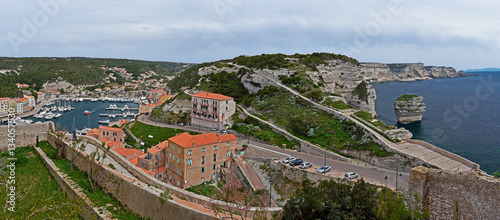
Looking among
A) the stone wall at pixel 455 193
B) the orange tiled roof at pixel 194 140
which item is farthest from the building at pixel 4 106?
the stone wall at pixel 455 193

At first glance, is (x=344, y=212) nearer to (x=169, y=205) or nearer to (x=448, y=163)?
(x=169, y=205)

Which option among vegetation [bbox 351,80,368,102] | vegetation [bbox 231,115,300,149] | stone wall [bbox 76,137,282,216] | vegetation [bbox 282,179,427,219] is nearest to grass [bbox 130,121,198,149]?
vegetation [bbox 231,115,300,149]

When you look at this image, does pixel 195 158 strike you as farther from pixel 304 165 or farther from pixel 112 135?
pixel 112 135

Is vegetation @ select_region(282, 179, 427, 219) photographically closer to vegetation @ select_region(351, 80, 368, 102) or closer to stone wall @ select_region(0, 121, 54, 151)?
stone wall @ select_region(0, 121, 54, 151)

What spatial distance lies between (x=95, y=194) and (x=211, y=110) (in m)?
36.3

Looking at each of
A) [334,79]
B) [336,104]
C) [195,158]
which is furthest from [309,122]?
[334,79]

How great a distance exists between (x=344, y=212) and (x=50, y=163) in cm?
1288

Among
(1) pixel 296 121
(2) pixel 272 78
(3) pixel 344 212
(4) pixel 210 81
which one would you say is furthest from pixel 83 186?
(4) pixel 210 81

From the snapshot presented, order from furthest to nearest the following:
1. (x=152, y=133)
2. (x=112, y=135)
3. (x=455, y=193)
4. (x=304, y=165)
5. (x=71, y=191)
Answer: (x=152, y=133) → (x=112, y=135) → (x=304, y=165) → (x=71, y=191) → (x=455, y=193)

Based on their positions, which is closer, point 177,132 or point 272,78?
point 177,132

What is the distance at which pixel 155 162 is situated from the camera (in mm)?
30766

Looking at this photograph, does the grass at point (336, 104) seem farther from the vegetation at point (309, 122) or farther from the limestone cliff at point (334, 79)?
the limestone cliff at point (334, 79)

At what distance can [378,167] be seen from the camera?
27.5 m

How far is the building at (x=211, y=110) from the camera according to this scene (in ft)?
157
